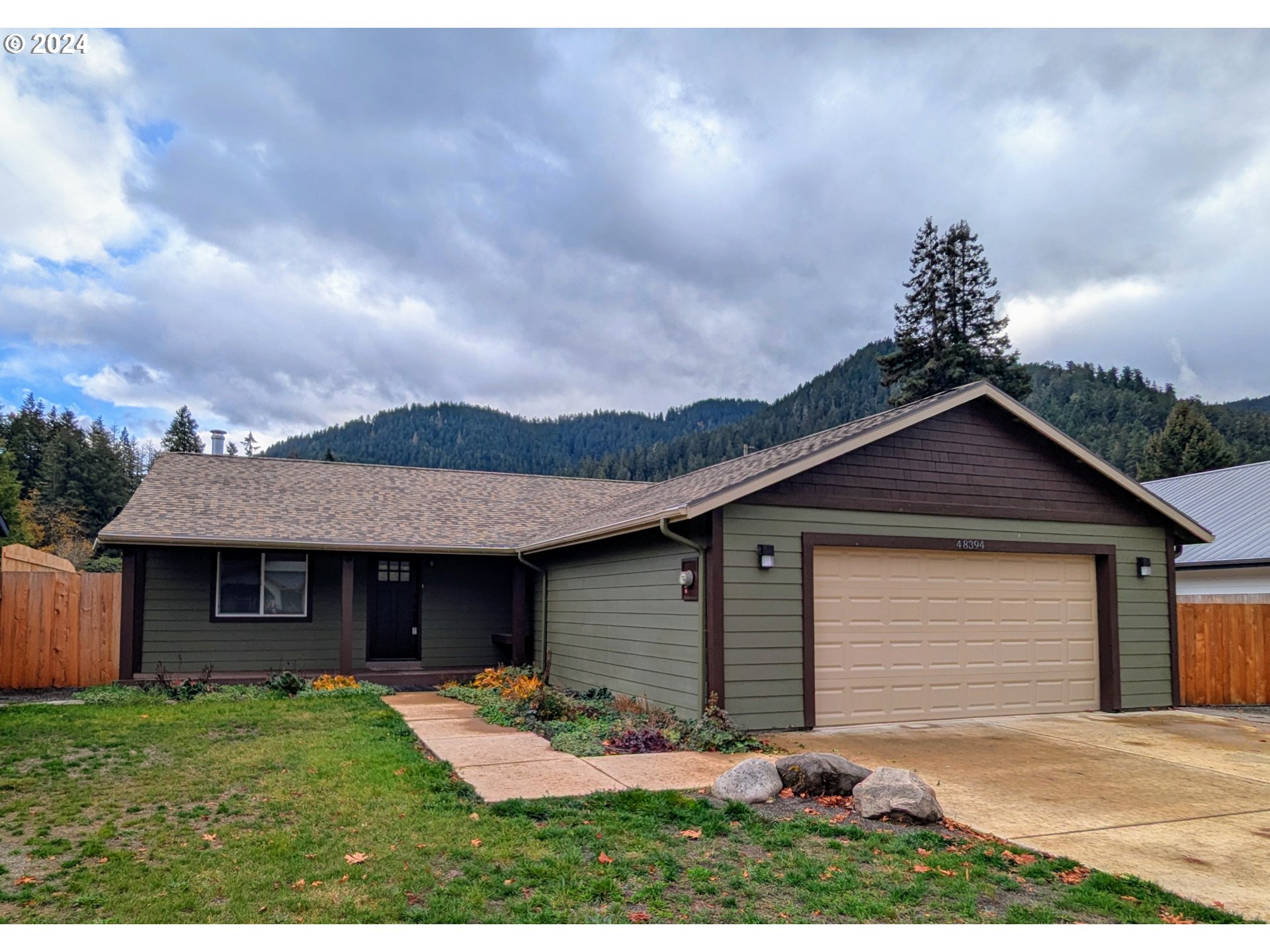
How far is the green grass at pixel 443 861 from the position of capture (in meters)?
3.82

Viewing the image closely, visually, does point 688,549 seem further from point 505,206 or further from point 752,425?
point 752,425

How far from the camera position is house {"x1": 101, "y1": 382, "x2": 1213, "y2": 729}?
9.16 metres

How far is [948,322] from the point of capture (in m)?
37.4

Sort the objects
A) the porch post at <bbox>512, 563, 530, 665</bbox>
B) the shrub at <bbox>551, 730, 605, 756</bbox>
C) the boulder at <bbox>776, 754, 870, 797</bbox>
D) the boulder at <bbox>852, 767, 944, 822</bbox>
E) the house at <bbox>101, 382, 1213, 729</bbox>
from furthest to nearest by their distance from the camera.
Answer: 1. the porch post at <bbox>512, 563, 530, 665</bbox>
2. the house at <bbox>101, 382, 1213, 729</bbox>
3. the shrub at <bbox>551, 730, 605, 756</bbox>
4. the boulder at <bbox>776, 754, 870, 797</bbox>
5. the boulder at <bbox>852, 767, 944, 822</bbox>

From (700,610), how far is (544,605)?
Result: 5478mm

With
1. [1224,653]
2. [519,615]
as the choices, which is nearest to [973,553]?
[1224,653]

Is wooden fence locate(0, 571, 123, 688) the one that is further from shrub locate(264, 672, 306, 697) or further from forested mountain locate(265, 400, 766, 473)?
forested mountain locate(265, 400, 766, 473)

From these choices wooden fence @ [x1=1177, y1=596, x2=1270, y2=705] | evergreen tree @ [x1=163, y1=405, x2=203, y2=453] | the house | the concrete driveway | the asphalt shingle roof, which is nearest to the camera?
the concrete driveway

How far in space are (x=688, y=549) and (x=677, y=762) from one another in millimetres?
2561

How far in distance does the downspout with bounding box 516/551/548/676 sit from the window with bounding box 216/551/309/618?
3561 millimetres

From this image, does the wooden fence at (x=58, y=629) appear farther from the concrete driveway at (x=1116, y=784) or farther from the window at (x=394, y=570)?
the concrete driveway at (x=1116, y=784)

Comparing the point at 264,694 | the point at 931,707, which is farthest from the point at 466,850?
the point at 264,694

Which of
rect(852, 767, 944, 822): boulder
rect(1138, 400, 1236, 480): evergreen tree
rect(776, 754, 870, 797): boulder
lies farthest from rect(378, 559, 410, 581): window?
rect(1138, 400, 1236, 480): evergreen tree

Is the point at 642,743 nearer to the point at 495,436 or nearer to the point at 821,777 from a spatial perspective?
the point at 821,777
